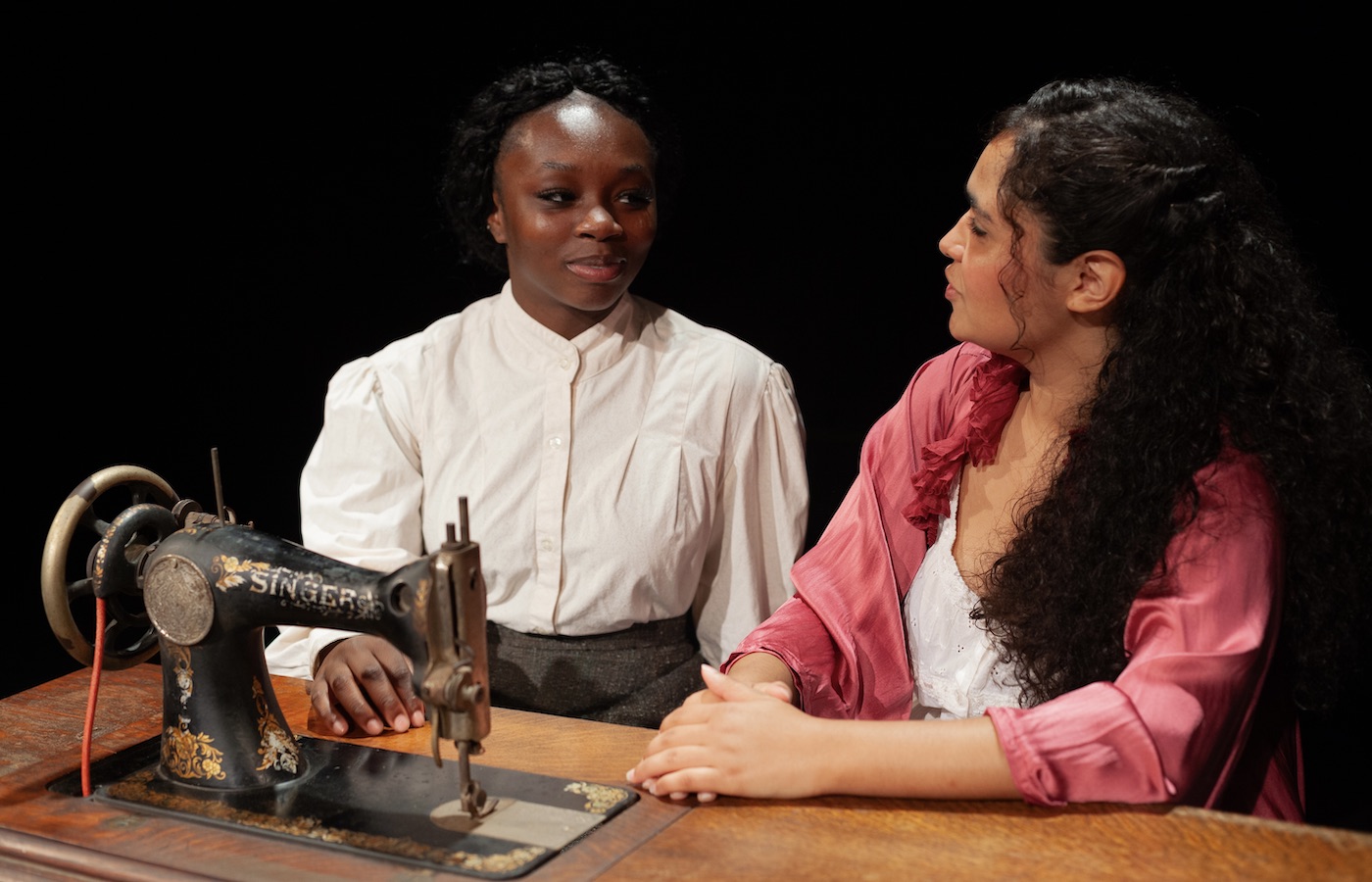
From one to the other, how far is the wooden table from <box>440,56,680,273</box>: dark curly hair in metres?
1.37

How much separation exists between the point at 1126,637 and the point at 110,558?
1.21 meters

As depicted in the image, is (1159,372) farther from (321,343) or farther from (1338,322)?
(321,343)

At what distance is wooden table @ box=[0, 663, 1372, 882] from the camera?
1.27 meters

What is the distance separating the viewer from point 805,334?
298cm

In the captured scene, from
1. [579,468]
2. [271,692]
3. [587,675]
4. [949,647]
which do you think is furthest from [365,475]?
[949,647]

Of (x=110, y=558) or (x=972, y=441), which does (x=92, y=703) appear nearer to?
(x=110, y=558)

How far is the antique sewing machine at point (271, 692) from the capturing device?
137cm

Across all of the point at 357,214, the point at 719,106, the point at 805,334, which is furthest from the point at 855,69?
the point at 357,214

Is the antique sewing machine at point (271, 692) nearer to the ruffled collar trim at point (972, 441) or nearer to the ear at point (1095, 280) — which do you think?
the ruffled collar trim at point (972, 441)

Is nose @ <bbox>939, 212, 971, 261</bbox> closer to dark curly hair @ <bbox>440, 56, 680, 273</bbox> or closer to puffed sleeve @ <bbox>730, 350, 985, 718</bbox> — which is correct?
puffed sleeve @ <bbox>730, 350, 985, 718</bbox>

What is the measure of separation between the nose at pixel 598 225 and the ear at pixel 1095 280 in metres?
0.92

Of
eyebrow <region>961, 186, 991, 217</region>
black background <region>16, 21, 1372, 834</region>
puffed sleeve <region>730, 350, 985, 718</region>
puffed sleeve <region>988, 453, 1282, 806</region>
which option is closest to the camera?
puffed sleeve <region>988, 453, 1282, 806</region>

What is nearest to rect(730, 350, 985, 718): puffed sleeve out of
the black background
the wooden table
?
the wooden table

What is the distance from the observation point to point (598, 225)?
230 cm
